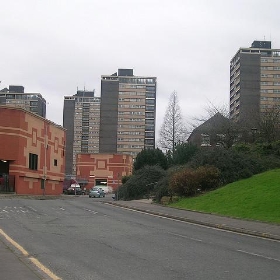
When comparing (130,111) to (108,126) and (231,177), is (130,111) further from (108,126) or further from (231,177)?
(231,177)

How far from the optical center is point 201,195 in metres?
33.4

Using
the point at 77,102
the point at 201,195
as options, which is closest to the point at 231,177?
the point at 201,195

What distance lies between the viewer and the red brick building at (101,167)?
96.9 metres

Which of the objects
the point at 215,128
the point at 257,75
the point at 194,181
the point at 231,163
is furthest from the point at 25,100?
the point at 194,181

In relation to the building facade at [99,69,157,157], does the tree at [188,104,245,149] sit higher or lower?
lower

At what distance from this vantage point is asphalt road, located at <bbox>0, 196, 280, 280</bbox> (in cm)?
933

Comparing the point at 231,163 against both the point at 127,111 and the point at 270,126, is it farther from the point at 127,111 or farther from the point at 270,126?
the point at 127,111

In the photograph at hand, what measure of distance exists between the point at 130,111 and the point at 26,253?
352 feet

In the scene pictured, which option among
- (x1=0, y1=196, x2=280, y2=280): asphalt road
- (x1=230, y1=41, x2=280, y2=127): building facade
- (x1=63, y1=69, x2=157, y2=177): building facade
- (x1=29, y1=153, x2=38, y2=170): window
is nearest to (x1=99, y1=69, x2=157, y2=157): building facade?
(x1=63, y1=69, x2=157, y2=177): building facade

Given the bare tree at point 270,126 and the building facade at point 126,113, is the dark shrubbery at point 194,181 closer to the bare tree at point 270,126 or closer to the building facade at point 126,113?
the bare tree at point 270,126

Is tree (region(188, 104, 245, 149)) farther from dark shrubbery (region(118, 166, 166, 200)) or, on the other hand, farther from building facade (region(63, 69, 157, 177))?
building facade (region(63, 69, 157, 177))

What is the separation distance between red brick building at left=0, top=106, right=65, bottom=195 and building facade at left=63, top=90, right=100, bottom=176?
65.3 meters

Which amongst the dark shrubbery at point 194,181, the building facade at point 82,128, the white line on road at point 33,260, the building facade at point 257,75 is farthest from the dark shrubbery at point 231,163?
the building facade at point 82,128

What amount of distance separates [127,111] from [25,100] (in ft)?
93.7
